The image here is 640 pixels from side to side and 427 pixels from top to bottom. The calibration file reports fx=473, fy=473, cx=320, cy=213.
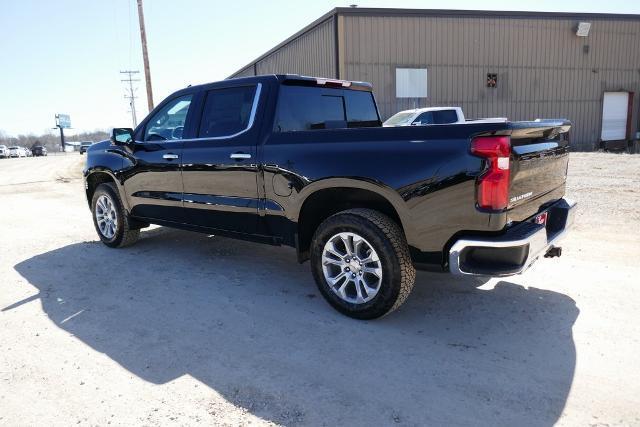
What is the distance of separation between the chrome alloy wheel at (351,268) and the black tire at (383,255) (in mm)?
46

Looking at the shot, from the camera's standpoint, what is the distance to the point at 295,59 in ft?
81.0

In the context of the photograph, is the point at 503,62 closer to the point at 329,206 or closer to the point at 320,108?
the point at 320,108

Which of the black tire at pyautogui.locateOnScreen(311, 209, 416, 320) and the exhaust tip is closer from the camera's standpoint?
the black tire at pyautogui.locateOnScreen(311, 209, 416, 320)

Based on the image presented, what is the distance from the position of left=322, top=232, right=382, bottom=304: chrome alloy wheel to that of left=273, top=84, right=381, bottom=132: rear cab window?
117 cm

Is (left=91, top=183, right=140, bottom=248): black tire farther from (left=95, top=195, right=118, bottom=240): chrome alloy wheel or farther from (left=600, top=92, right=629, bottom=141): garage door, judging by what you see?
(left=600, top=92, right=629, bottom=141): garage door

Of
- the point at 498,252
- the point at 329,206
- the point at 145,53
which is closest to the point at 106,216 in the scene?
the point at 329,206

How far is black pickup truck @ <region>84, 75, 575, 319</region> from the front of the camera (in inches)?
119

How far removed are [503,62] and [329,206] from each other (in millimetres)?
21645

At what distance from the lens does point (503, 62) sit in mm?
22500

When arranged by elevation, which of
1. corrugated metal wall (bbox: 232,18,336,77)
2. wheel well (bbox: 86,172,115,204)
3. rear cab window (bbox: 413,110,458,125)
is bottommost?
wheel well (bbox: 86,172,115,204)

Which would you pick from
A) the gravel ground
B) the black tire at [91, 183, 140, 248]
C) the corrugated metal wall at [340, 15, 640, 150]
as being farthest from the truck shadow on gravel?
the corrugated metal wall at [340, 15, 640, 150]

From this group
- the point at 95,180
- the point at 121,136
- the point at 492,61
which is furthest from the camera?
the point at 492,61

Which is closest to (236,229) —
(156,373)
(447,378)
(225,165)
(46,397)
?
(225,165)

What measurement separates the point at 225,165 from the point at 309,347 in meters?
1.96
